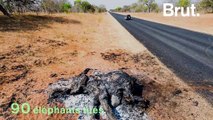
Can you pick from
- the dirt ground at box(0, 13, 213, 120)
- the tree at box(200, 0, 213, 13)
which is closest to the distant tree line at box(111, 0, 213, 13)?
the tree at box(200, 0, 213, 13)

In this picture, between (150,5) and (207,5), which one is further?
(150,5)

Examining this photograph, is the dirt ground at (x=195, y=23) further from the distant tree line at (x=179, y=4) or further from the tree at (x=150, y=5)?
the tree at (x=150, y=5)

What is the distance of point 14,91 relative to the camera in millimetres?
6043

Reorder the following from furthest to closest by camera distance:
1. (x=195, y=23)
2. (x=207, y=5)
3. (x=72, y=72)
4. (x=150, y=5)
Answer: (x=150, y=5) → (x=207, y=5) → (x=195, y=23) → (x=72, y=72)

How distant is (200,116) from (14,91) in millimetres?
Result: 4956

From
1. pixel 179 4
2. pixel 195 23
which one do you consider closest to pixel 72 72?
pixel 195 23

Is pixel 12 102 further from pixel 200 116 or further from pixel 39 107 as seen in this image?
pixel 200 116

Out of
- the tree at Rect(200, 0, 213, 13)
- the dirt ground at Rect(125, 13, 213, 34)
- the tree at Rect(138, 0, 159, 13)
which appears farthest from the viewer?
the tree at Rect(138, 0, 159, 13)

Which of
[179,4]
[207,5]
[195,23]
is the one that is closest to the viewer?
[195,23]

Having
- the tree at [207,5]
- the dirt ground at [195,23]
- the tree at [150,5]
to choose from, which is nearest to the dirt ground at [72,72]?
the dirt ground at [195,23]

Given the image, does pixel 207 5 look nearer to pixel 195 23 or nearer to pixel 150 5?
pixel 195 23

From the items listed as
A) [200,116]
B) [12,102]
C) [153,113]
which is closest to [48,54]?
[12,102]

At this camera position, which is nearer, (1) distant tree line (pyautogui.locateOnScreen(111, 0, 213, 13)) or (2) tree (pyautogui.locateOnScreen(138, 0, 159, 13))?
(1) distant tree line (pyautogui.locateOnScreen(111, 0, 213, 13))

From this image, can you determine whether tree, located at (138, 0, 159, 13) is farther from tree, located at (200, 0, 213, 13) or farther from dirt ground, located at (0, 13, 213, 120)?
dirt ground, located at (0, 13, 213, 120)
